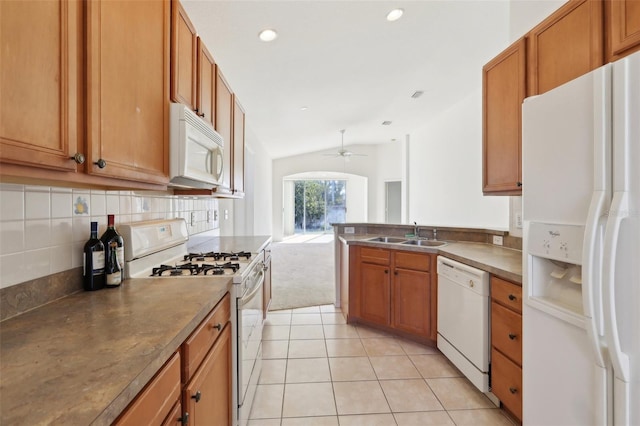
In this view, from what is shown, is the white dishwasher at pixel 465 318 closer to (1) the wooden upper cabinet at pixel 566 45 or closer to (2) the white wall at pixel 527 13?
(1) the wooden upper cabinet at pixel 566 45

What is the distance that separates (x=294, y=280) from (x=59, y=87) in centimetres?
444

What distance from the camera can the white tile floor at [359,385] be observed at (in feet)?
5.83

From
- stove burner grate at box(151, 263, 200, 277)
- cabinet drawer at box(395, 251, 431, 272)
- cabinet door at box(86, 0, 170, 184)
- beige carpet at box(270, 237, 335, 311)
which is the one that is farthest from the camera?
beige carpet at box(270, 237, 335, 311)

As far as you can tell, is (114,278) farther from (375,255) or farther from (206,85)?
(375,255)

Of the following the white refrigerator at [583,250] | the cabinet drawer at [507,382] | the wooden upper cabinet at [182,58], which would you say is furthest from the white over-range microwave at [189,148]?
the cabinet drawer at [507,382]

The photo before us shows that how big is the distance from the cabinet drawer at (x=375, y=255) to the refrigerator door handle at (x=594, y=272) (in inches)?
71.4

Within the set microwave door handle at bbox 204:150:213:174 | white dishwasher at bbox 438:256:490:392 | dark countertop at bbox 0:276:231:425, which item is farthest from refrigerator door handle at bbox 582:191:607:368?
microwave door handle at bbox 204:150:213:174

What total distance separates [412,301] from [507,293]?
1038mm

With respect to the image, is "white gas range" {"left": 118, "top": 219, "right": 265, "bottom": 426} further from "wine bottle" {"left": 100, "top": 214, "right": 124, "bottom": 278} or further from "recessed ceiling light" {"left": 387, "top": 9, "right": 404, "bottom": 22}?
"recessed ceiling light" {"left": 387, "top": 9, "right": 404, "bottom": 22}

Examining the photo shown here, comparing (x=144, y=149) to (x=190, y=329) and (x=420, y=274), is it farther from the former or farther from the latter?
(x=420, y=274)

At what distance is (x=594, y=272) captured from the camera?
0.98 m

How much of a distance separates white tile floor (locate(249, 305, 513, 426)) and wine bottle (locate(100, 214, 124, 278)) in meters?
1.23

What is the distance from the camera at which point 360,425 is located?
1.71m

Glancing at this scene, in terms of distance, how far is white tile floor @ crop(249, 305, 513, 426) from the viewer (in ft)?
5.83
